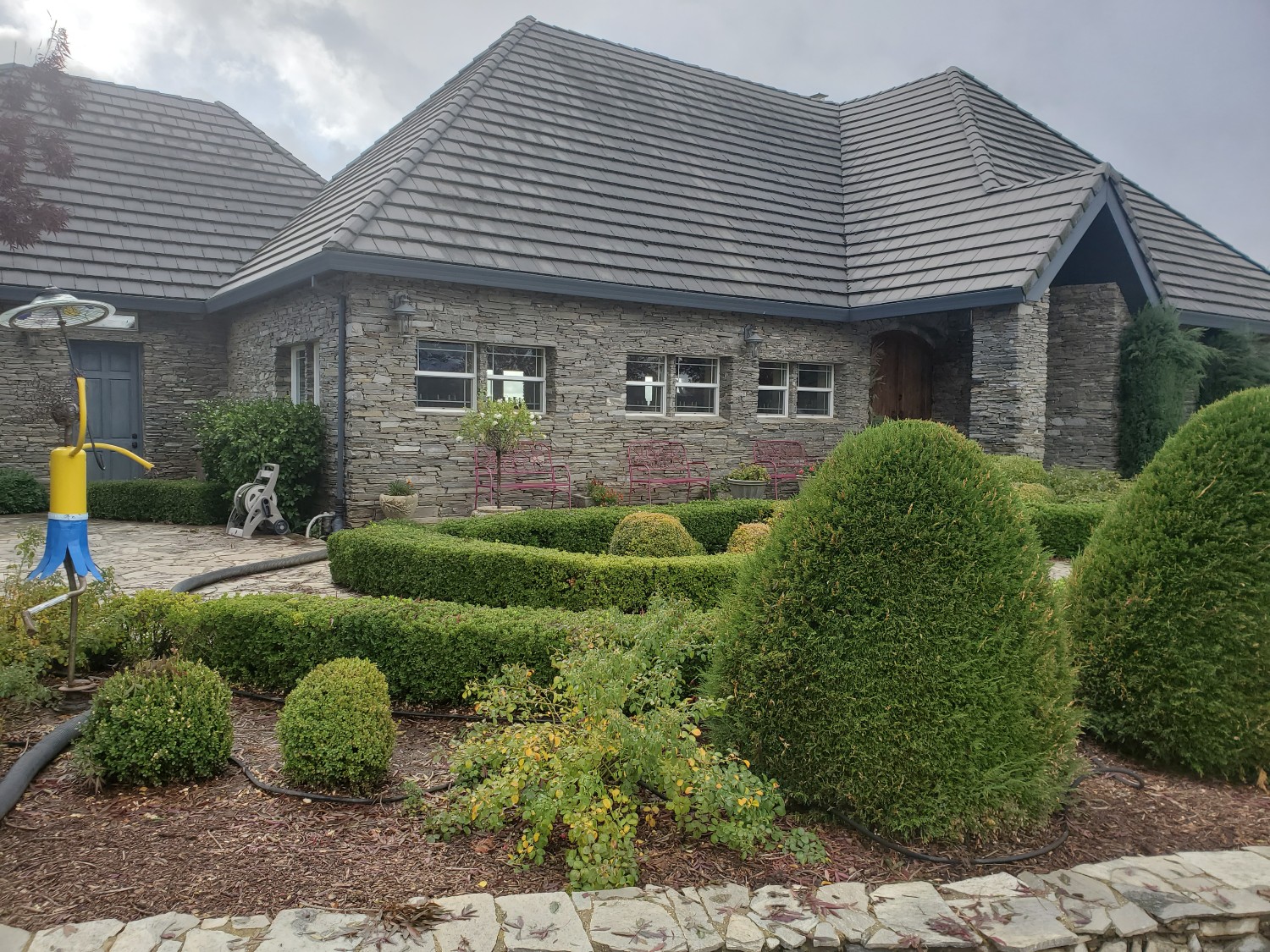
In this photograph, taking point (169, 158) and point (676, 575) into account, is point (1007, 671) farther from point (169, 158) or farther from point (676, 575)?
point (169, 158)

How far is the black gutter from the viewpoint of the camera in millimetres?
10625

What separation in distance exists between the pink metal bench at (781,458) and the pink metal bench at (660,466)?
3.73 feet

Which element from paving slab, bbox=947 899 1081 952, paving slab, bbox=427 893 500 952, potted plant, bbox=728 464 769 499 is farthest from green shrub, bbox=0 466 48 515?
paving slab, bbox=947 899 1081 952

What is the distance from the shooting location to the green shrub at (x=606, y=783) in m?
3.11

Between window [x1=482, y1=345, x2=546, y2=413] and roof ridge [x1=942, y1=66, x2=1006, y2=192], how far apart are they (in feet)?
27.5

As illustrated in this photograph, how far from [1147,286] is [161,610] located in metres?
14.9

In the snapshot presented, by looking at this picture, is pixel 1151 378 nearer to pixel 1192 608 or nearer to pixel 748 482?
pixel 748 482

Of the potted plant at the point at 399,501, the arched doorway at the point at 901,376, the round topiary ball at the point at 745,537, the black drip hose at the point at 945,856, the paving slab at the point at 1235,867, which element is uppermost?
the arched doorway at the point at 901,376

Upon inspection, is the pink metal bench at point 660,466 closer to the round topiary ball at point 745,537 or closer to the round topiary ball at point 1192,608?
the round topiary ball at point 745,537

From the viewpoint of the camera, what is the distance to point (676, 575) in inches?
268

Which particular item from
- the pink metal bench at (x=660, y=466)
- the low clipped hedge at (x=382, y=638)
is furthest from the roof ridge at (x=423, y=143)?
the low clipped hedge at (x=382, y=638)

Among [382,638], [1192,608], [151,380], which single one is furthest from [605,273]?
[1192,608]

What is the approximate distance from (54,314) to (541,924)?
439 cm

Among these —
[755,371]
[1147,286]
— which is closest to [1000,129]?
[1147,286]
